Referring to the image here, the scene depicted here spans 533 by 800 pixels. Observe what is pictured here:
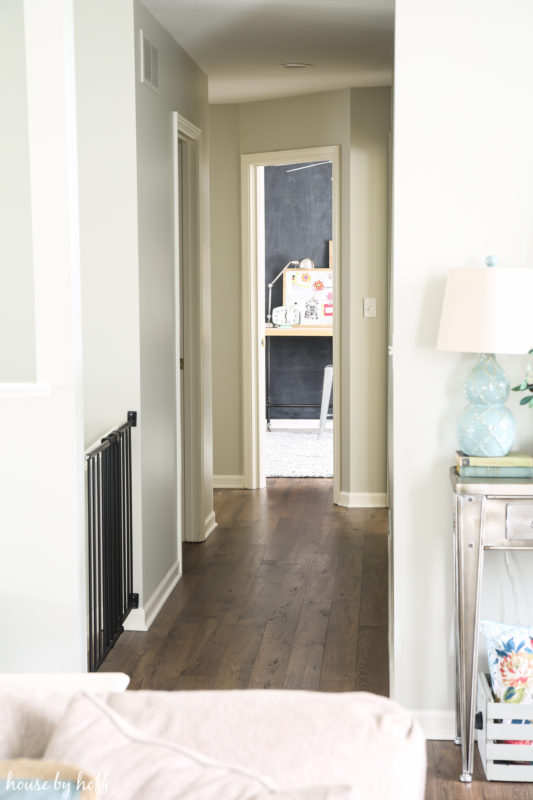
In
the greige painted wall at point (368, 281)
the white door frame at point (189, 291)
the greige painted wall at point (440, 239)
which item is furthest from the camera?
the greige painted wall at point (368, 281)

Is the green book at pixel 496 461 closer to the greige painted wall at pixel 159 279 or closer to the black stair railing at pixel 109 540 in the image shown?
the black stair railing at pixel 109 540

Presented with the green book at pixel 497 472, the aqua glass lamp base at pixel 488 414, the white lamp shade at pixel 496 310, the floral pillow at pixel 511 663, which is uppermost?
the white lamp shade at pixel 496 310

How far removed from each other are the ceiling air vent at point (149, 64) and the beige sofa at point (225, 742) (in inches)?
118

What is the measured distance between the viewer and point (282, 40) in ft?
14.4

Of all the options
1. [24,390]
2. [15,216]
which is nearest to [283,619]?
[24,390]

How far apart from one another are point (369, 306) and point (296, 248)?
3251mm

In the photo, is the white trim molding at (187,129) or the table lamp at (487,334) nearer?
the table lamp at (487,334)

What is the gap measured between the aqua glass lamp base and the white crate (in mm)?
701

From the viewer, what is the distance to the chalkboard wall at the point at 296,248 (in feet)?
28.7

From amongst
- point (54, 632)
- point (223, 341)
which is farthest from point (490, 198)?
point (223, 341)

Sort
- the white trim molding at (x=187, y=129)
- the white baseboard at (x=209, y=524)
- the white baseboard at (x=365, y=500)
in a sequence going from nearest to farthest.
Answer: the white trim molding at (x=187, y=129)
the white baseboard at (x=209, y=524)
the white baseboard at (x=365, y=500)

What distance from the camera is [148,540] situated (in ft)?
12.5

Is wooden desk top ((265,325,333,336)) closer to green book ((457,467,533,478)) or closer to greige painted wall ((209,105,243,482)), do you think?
greige painted wall ((209,105,243,482))

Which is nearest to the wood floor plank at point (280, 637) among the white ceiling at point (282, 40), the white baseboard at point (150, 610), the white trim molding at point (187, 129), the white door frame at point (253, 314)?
the white baseboard at point (150, 610)
